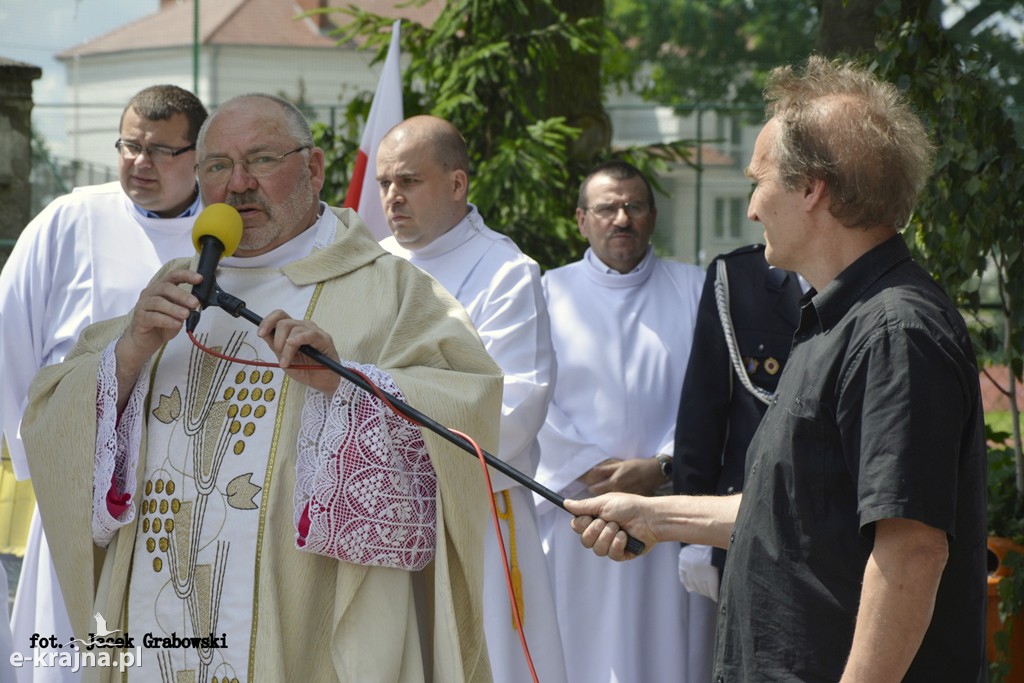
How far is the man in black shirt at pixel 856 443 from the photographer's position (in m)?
2.27

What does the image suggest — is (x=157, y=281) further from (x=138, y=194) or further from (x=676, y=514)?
(x=138, y=194)

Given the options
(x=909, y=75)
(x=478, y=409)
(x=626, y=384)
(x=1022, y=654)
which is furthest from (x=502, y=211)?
(x=478, y=409)

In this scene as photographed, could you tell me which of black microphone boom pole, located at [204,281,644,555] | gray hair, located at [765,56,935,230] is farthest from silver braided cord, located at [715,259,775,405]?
gray hair, located at [765,56,935,230]

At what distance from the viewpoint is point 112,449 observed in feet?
9.75

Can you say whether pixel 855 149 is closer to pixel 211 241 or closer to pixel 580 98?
pixel 211 241

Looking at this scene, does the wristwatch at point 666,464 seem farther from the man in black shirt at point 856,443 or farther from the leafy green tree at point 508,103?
the leafy green tree at point 508,103

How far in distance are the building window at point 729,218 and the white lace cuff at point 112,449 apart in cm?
824

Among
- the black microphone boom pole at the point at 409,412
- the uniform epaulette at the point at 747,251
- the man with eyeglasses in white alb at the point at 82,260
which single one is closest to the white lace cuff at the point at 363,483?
the black microphone boom pole at the point at 409,412

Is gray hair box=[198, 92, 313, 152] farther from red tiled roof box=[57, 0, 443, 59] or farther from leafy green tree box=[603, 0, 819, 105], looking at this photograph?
leafy green tree box=[603, 0, 819, 105]

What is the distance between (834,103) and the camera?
8.17ft

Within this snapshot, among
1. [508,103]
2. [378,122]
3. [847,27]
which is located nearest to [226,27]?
[508,103]

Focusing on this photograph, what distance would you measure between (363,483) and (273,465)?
0.85 feet

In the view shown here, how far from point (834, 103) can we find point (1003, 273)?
330cm

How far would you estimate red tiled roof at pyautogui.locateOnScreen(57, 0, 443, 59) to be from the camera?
38.1 ft
